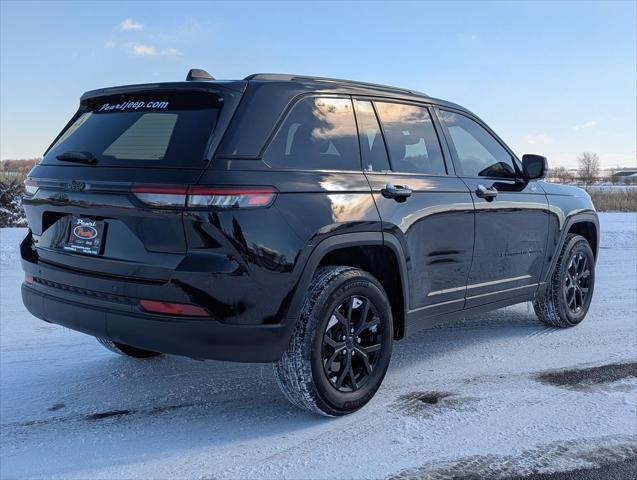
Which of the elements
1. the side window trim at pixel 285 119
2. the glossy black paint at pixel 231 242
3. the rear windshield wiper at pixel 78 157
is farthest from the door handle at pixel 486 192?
the rear windshield wiper at pixel 78 157

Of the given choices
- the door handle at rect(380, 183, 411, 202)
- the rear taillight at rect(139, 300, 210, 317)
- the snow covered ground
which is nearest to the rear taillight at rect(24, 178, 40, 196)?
the rear taillight at rect(139, 300, 210, 317)

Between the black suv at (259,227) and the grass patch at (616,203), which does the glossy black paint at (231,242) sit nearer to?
the black suv at (259,227)

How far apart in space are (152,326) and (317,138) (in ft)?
4.43

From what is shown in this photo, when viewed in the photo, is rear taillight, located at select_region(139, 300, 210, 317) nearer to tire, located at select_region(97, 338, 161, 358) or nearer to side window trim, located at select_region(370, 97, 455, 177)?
tire, located at select_region(97, 338, 161, 358)

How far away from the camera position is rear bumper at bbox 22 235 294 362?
2.83 meters

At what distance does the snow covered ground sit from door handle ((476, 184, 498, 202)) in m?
1.21

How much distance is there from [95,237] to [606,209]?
23.1 metres

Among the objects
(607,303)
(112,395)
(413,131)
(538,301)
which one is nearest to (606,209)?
(607,303)

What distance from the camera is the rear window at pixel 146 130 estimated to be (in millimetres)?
2930

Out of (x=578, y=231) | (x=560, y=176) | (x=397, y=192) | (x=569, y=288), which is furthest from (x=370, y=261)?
(x=560, y=176)

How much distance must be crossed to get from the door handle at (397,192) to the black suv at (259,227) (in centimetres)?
1

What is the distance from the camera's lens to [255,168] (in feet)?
9.55

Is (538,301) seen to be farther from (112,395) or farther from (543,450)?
(112,395)

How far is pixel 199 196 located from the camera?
2760mm
